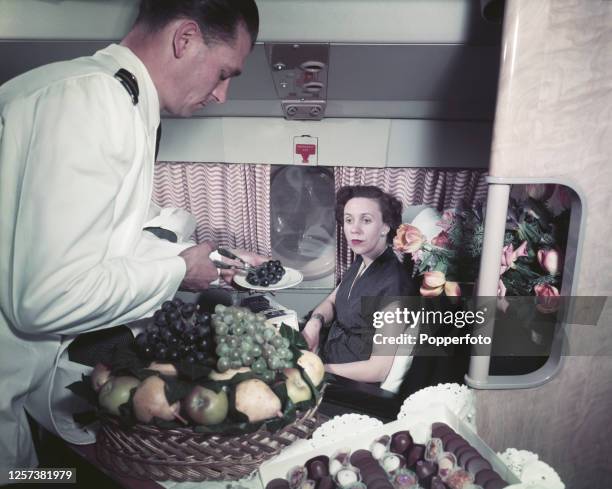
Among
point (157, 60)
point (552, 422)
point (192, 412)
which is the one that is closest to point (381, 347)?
point (552, 422)

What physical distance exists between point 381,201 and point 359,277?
30 cm

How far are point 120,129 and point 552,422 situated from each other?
1203 millimetres

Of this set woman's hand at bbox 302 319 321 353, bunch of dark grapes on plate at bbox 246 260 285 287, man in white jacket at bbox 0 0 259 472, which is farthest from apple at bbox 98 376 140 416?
woman's hand at bbox 302 319 321 353

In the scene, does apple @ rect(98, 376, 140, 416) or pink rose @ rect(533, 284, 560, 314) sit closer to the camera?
apple @ rect(98, 376, 140, 416)

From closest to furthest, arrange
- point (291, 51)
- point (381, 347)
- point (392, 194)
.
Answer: point (291, 51) < point (381, 347) < point (392, 194)

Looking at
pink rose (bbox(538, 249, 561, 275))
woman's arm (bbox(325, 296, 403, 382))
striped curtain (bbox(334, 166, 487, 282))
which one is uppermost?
striped curtain (bbox(334, 166, 487, 282))

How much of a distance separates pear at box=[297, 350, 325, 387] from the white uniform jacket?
32 cm

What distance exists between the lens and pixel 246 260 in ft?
5.17

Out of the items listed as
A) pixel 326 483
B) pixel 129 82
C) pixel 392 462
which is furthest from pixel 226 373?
pixel 129 82

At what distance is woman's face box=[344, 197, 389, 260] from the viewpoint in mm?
1561

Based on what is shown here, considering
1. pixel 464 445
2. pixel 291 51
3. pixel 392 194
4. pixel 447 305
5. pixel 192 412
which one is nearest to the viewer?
pixel 192 412

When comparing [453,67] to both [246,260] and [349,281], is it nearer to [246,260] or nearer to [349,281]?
[349,281]

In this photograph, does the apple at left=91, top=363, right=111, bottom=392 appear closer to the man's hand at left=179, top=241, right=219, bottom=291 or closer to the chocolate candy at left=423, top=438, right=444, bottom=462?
the man's hand at left=179, top=241, right=219, bottom=291

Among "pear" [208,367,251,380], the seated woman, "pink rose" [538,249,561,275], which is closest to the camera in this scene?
"pear" [208,367,251,380]
